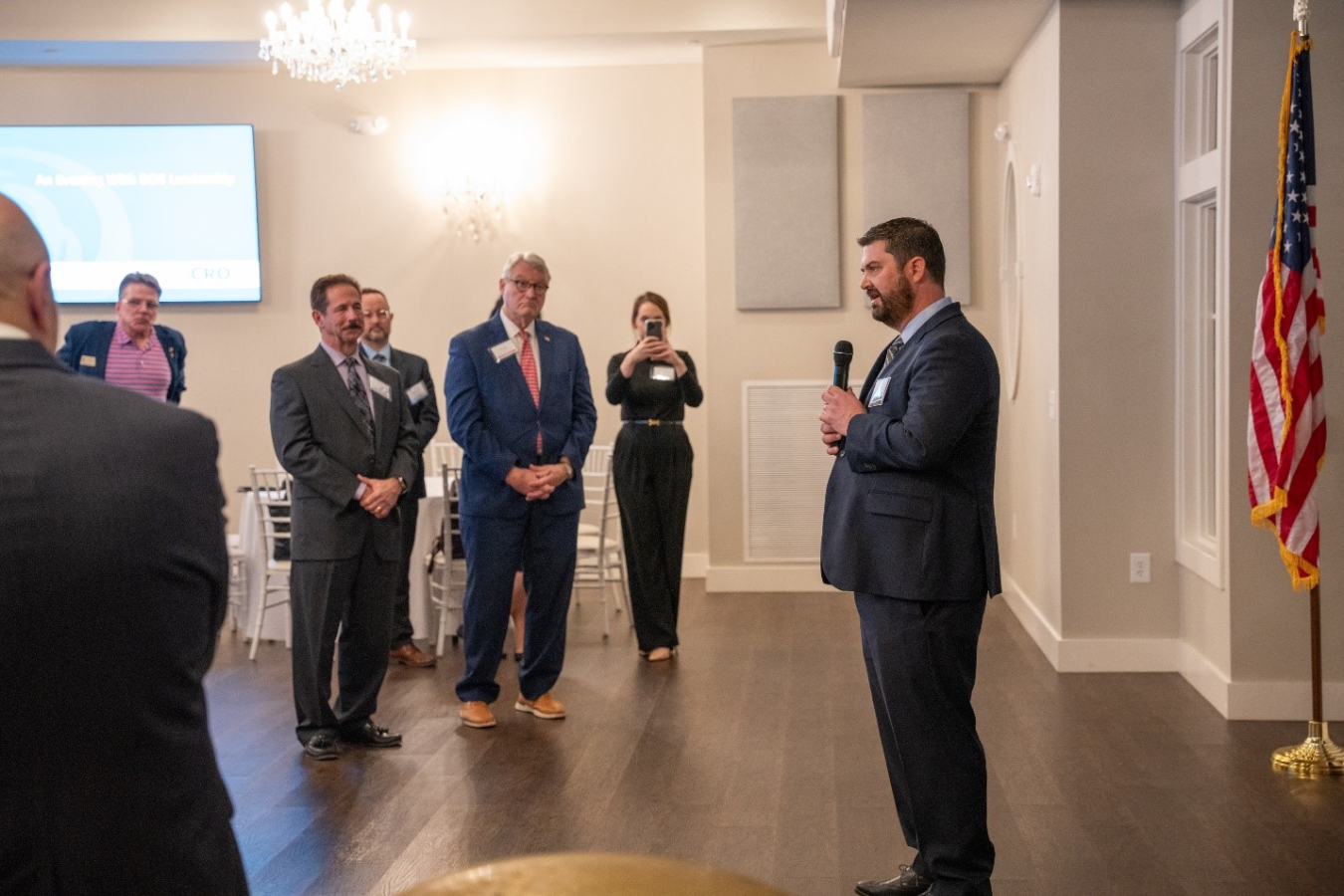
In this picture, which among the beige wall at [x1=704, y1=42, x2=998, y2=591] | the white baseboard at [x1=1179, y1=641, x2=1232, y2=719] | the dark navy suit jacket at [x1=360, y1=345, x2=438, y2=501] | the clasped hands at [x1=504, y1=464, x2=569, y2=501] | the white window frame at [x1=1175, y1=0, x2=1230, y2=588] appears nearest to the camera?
the clasped hands at [x1=504, y1=464, x2=569, y2=501]

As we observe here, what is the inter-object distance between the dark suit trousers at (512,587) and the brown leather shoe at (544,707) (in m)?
0.04

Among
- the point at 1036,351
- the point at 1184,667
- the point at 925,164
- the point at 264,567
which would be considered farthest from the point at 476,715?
the point at 925,164

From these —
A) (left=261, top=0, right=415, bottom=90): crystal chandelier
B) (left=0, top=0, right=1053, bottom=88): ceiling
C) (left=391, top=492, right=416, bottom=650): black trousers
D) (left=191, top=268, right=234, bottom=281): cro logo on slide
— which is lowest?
(left=391, top=492, right=416, bottom=650): black trousers

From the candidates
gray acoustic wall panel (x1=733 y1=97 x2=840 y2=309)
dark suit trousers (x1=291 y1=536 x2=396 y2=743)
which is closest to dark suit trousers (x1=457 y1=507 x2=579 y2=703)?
dark suit trousers (x1=291 y1=536 x2=396 y2=743)

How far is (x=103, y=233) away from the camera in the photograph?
361 inches

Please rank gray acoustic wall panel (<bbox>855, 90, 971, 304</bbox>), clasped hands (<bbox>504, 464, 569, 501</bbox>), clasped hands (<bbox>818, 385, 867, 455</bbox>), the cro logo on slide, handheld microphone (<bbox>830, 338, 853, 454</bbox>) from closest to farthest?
clasped hands (<bbox>818, 385, 867, 455</bbox>) < handheld microphone (<bbox>830, 338, 853, 454</bbox>) < clasped hands (<bbox>504, 464, 569, 501</bbox>) < gray acoustic wall panel (<bbox>855, 90, 971, 304</bbox>) < the cro logo on slide

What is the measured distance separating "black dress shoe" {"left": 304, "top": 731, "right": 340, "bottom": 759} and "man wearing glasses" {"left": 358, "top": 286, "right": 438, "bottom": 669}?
1568 mm

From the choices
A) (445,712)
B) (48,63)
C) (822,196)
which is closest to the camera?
(445,712)

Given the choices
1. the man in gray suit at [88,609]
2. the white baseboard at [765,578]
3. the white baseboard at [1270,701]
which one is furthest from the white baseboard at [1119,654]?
the man in gray suit at [88,609]

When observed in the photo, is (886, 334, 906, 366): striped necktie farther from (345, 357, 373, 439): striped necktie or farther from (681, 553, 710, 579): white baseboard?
(681, 553, 710, 579): white baseboard

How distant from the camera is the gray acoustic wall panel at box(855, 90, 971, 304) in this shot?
8.28 meters

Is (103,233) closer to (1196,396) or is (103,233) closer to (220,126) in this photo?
(220,126)

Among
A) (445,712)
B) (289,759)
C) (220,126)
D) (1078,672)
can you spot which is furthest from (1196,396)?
(220,126)

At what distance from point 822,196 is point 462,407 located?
4.01 m
